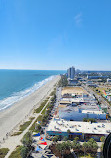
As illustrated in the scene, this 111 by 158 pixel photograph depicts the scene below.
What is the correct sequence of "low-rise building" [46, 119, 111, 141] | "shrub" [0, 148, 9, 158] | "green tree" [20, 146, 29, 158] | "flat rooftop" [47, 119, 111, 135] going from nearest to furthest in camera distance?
"green tree" [20, 146, 29, 158] < "shrub" [0, 148, 9, 158] < "low-rise building" [46, 119, 111, 141] < "flat rooftop" [47, 119, 111, 135]

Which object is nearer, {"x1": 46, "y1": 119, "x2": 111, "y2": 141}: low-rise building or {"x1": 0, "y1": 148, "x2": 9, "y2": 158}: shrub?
{"x1": 0, "y1": 148, "x2": 9, "y2": 158}: shrub

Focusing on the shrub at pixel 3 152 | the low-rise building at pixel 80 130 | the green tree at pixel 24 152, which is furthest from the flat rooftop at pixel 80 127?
the shrub at pixel 3 152

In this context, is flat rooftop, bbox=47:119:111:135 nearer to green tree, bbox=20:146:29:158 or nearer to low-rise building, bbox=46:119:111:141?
low-rise building, bbox=46:119:111:141

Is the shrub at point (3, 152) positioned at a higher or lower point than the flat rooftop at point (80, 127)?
lower

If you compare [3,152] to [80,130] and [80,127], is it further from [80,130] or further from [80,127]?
[80,127]

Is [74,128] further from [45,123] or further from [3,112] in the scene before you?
[3,112]

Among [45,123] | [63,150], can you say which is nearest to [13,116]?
[45,123]

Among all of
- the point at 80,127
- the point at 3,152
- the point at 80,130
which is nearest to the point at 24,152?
the point at 3,152

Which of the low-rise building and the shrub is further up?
the low-rise building

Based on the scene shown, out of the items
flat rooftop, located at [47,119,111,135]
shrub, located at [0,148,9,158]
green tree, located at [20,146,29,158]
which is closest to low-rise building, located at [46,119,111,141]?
flat rooftop, located at [47,119,111,135]

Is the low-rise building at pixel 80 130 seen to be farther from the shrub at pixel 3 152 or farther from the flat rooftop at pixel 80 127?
the shrub at pixel 3 152

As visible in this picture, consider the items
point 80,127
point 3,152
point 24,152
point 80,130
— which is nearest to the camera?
point 24,152
